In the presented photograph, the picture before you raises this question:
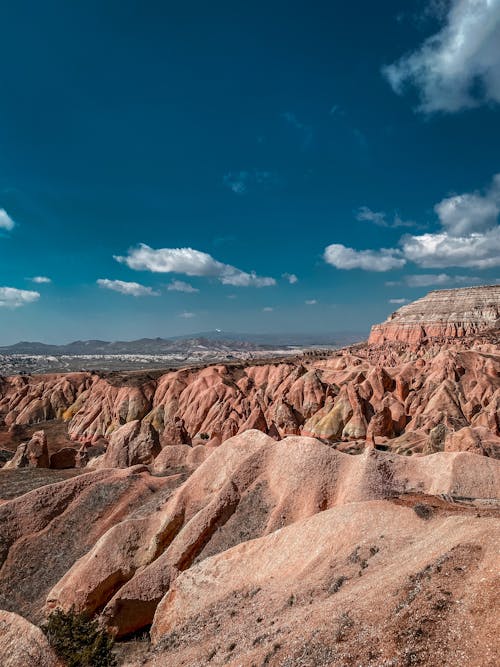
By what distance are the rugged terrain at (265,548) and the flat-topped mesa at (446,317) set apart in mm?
115155

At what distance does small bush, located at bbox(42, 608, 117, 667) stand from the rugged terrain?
139 centimetres

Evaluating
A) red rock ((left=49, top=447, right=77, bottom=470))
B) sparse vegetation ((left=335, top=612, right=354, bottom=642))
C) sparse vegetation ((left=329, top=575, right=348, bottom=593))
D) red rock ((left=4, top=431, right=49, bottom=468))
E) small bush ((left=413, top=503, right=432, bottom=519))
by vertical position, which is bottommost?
red rock ((left=49, top=447, right=77, bottom=470))

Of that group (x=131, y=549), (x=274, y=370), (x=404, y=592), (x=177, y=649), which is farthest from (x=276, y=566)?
(x=274, y=370)

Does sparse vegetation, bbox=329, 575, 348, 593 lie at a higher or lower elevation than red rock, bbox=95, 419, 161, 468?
higher

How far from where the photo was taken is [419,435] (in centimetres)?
5312

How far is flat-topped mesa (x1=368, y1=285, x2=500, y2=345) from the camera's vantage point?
6240 inches

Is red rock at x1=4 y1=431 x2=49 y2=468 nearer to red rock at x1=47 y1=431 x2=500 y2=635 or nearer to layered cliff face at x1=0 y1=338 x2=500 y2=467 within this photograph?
layered cliff face at x1=0 y1=338 x2=500 y2=467

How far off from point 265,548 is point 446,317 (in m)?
173

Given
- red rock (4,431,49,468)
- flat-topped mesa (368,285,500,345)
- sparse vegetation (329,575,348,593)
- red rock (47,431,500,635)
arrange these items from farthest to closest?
1. flat-topped mesa (368,285,500,345)
2. red rock (4,431,49,468)
3. red rock (47,431,500,635)
4. sparse vegetation (329,575,348,593)

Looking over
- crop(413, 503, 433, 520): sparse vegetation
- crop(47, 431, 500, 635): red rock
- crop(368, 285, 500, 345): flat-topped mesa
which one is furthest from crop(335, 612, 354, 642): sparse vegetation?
crop(368, 285, 500, 345): flat-topped mesa

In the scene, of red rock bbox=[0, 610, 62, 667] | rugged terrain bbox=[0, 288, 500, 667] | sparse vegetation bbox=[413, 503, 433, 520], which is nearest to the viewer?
rugged terrain bbox=[0, 288, 500, 667]

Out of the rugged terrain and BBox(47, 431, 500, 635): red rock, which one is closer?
the rugged terrain

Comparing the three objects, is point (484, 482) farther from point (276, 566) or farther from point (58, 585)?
point (58, 585)

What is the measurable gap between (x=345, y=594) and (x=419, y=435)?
4301cm
